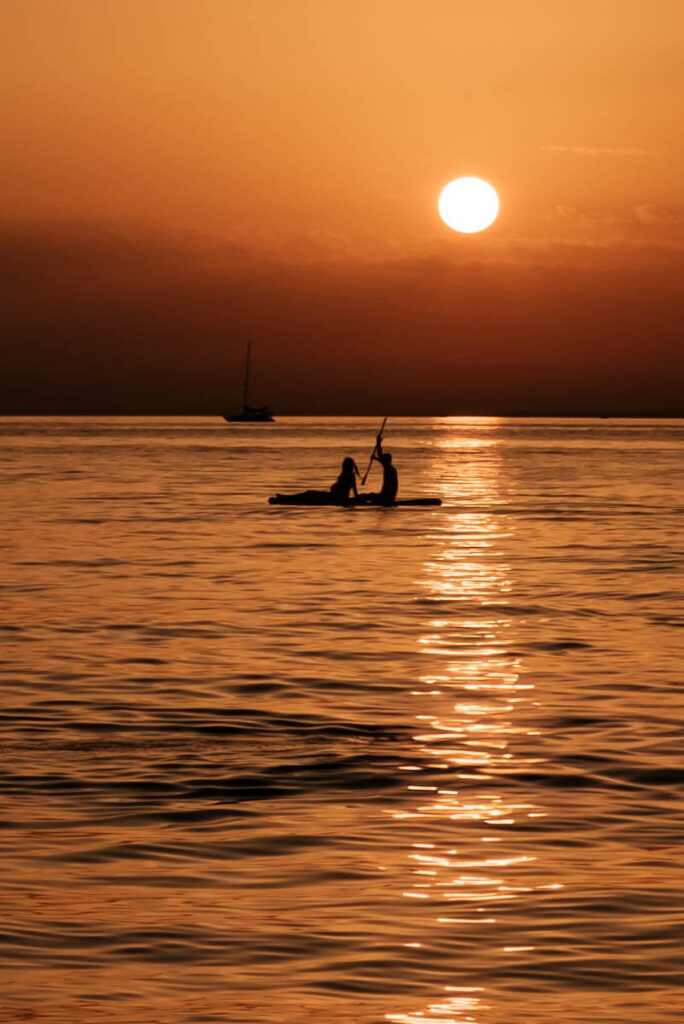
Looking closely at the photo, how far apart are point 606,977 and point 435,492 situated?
228 feet

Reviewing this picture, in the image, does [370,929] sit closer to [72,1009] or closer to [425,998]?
[425,998]

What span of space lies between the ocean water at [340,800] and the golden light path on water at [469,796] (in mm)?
35

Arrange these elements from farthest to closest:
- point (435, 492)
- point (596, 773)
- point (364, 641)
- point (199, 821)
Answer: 1. point (435, 492)
2. point (364, 641)
3. point (596, 773)
4. point (199, 821)

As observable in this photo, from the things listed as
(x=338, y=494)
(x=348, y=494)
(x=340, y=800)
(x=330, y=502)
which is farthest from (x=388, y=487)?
(x=340, y=800)

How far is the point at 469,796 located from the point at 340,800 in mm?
1023

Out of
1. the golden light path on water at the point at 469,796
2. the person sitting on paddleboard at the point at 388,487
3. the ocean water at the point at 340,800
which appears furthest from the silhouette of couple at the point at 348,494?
the golden light path on water at the point at 469,796

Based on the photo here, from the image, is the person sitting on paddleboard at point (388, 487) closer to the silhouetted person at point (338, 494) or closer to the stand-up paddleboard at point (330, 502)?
the stand-up paddleboard at point (330, 502)

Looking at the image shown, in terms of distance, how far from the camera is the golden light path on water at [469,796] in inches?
375

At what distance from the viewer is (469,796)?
13312 mm

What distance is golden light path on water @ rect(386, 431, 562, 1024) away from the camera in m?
9.53

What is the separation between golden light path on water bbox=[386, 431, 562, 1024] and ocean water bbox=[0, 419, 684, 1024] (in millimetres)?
35

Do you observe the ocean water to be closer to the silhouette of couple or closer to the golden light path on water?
the golden light path on water

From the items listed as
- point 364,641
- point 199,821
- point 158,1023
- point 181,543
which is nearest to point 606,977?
point 158,1023

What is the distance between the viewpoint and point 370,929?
9750mm
